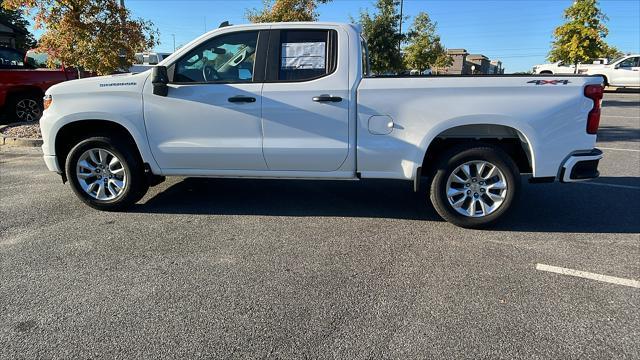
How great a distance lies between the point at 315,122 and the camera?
428cm

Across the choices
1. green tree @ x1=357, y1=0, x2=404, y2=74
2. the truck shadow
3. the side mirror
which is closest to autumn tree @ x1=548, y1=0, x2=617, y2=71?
green tree @ x1=357, y1=0, x2=404, y2=74

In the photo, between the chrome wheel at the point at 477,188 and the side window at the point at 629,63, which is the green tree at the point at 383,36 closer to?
the side window at the point at 629,63

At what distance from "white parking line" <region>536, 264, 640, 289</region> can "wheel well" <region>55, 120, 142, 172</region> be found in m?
4.18

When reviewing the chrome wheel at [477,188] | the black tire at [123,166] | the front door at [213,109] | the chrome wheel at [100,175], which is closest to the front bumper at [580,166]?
the chrome wheel at [477,188]

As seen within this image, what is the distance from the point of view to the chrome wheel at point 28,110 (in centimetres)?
1052

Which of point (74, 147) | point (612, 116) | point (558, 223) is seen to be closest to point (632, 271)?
point (558, 223)

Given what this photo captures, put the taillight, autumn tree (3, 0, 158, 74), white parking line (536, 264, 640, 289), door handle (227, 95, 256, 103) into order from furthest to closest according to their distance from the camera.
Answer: autumn tree (3, 0, 158, 74) < door handle (227, 95, 256, 103) < the taillight < white parking line (536, 264, 640, 289)

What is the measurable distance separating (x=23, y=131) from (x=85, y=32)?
261 centimetres

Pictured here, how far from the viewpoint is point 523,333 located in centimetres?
264

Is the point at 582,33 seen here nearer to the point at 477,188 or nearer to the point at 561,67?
the point at 561,67

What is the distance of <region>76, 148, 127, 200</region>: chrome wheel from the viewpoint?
4.72m

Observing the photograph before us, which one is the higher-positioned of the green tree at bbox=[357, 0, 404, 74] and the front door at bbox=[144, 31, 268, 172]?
the green tree at bbox=[357, 0, 404, 74]

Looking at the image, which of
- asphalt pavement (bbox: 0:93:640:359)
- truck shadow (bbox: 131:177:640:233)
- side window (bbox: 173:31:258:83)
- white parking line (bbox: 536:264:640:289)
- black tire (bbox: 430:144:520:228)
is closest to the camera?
asphalt pavement (bbox: 0:93:640:359)

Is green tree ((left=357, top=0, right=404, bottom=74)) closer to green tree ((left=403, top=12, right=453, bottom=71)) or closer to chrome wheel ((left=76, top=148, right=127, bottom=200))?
green tree ((left=403, top=12, right=453, bottom=71))
